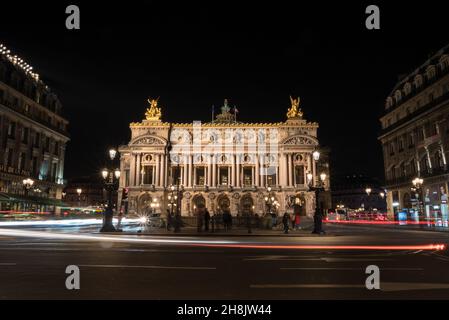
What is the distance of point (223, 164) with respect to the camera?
81500mm

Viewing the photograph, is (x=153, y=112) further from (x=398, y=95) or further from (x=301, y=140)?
(x=398, y=95)

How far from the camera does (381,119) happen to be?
62781 mm

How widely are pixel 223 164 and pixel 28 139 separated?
40058mm

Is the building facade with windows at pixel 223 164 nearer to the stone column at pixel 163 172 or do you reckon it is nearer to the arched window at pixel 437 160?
the stone column at pixel 163 172

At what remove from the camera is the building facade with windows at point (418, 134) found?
44.3 metres

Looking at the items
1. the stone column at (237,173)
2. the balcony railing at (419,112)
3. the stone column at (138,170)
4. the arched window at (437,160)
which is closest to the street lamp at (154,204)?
the stone column at (138,170)

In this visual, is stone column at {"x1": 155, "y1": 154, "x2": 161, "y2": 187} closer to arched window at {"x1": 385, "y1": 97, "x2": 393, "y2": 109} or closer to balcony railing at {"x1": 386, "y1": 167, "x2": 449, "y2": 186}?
balcony railing at {"x1": 386, "y1": 167, "x2": 449, "y2": 186}

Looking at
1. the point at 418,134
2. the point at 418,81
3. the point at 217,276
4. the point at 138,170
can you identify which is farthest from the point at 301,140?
the point at 217,276

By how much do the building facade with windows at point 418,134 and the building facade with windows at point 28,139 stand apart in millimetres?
50954

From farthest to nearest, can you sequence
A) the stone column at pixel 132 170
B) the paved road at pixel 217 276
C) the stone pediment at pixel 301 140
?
the stone column at pixel 132 170, the stone pediment at pixel 301 140, the paved road at pixel 217 276

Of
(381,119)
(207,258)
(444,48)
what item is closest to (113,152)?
(207,258)

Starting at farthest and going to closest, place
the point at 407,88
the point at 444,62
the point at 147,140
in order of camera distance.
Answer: the point at 147,140 → the point at 407,88 → the point at 444,62

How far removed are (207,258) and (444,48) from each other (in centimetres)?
4859

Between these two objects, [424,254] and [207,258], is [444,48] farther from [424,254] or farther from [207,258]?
[207,258]
